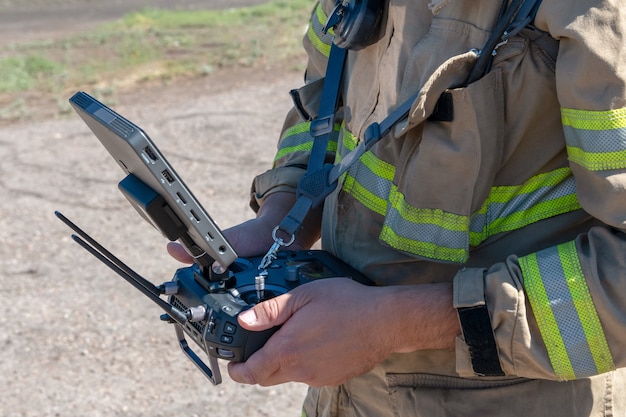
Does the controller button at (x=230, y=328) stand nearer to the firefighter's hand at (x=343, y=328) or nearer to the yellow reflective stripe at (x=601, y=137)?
the firefighter's hand at (x=343, y=328)

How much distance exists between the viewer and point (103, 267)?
4.69m

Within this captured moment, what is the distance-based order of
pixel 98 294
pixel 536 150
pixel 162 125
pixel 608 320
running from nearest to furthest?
pixel 608 320 < pixel 536 150 < pixel 98 294 < pixel 162 125

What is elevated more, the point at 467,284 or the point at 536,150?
the point at 536,150

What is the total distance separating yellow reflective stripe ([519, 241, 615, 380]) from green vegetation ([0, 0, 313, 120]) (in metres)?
6.27

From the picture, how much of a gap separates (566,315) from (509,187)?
248 millimetres

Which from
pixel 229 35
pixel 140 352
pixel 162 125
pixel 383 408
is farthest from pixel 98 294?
pixel 229 35

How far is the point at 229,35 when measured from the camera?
10172 mm

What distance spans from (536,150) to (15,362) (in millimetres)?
2929

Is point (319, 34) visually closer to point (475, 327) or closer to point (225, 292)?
point (225, 292)

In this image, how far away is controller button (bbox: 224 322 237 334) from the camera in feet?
5.35

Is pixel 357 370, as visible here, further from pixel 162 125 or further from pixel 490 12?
pixel 162 125

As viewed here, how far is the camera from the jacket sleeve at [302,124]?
7.10 ft

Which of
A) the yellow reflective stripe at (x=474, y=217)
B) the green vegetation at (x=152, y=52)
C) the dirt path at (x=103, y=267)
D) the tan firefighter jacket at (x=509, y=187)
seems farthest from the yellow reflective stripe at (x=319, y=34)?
the green vegetation at (x=152, y=52)

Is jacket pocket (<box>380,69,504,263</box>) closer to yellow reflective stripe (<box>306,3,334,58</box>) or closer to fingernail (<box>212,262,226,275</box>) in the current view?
fingernail (<box>212,262,226,275</box>)
